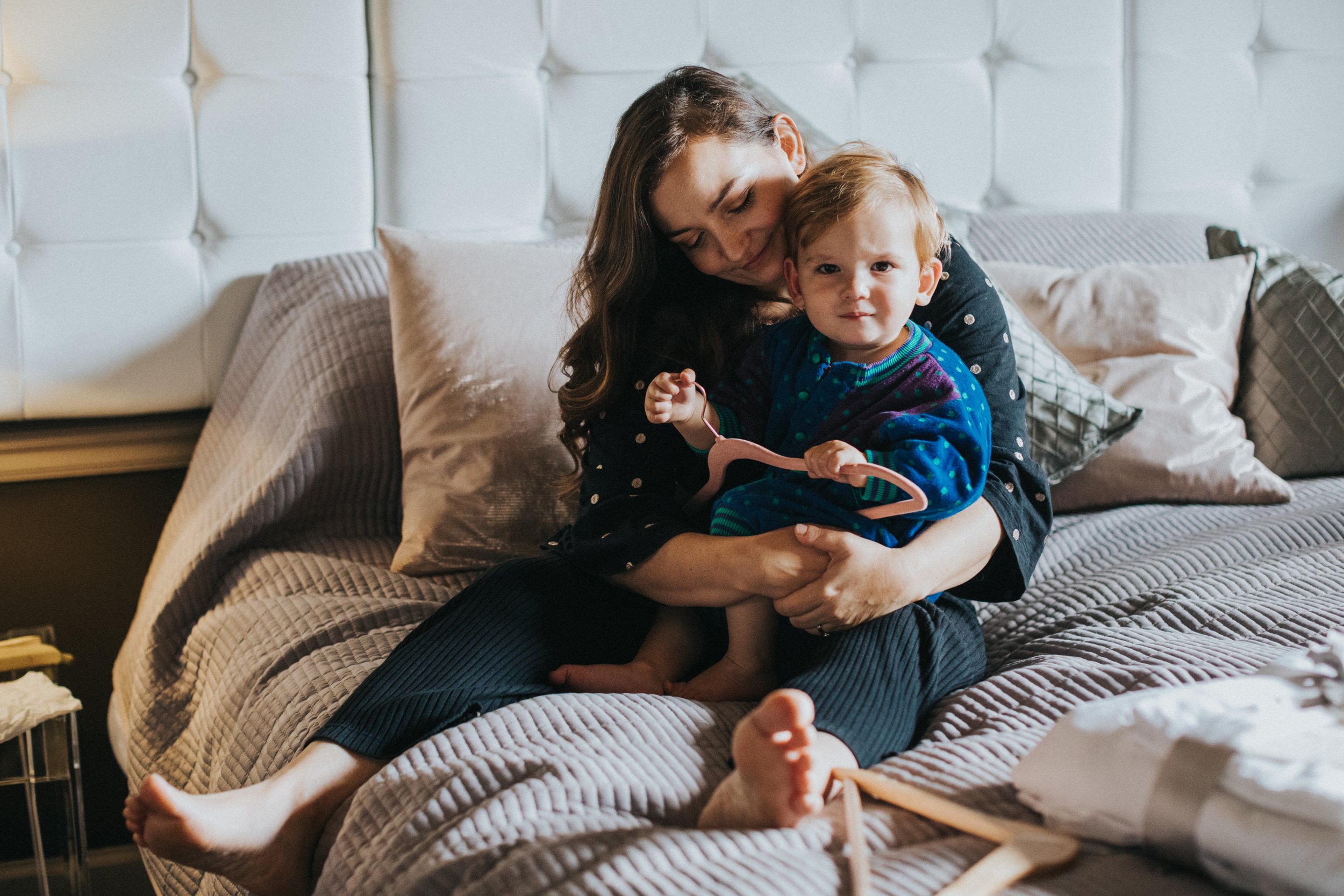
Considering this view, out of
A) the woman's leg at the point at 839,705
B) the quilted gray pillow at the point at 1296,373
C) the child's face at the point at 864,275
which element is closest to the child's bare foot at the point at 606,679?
the woman's leg at the point at 839,705

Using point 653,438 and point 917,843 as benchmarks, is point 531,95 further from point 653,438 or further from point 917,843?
point 917,843

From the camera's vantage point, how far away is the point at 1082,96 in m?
2.08

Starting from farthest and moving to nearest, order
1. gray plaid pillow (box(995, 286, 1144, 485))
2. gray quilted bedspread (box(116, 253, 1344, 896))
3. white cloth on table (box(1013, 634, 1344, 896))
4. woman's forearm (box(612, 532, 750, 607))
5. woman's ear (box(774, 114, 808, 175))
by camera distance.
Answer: gray plaid pillow (box(995, 286, 1144, 485)) < woman's ear (box(774, 114, 808, 175)) < woman's forearm (box(612, 532, 750, 607)) < gray quilted bedspread (box(116, 253, 1344, 896)) < white cloth on table (box(1013, 634, 1344, 896))

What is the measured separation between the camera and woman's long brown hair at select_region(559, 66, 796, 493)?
117cm

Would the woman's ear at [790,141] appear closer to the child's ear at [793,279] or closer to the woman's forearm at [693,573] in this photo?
the child's ear at [793,279]

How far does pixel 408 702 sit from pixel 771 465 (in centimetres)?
42

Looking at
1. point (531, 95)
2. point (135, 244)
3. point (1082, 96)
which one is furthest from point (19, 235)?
point (1082, 96)

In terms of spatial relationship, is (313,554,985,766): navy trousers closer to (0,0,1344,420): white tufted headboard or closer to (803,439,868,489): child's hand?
(803,439,868,489): child's hand

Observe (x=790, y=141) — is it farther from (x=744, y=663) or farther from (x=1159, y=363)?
(x=1159, y=363)

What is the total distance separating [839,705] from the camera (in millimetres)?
910

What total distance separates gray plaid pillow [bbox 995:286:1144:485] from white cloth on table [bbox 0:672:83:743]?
1277 millimetres

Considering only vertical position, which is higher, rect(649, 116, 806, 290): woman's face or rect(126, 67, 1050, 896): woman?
rect(649, 116, 806, 290): woman's face

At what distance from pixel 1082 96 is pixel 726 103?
1.18 m

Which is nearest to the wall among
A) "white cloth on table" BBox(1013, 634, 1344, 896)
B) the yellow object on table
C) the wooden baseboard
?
the wooden baseboard
